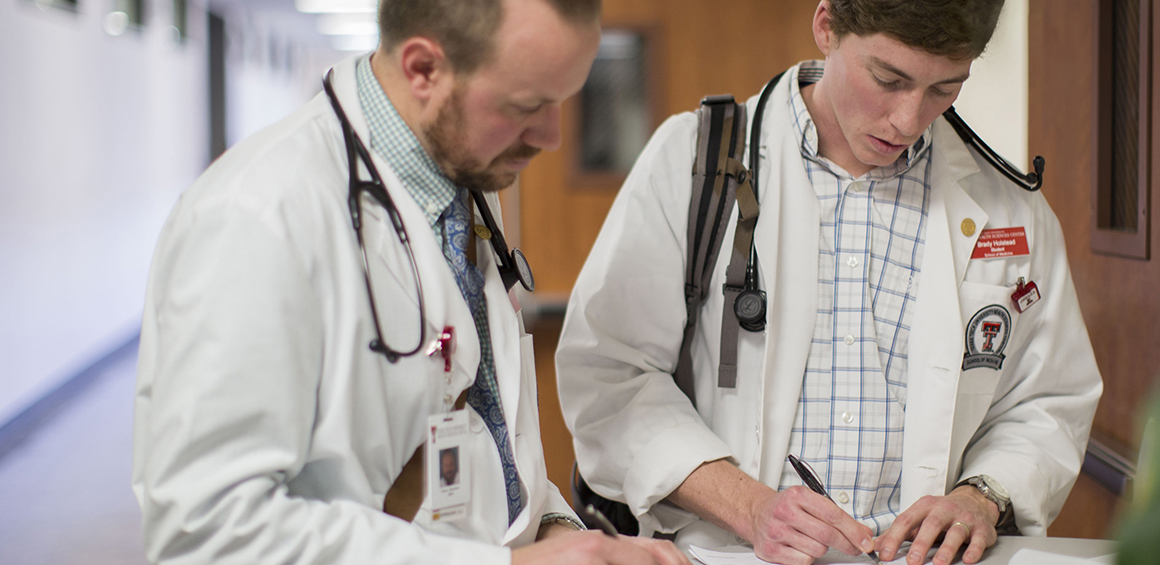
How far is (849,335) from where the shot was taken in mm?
1527

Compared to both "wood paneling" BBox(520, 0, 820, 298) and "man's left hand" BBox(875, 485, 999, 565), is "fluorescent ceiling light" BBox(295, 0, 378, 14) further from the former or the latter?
"man's left hand" BBox(875, 485, 999, 565)

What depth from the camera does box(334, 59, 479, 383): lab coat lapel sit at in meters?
1.02

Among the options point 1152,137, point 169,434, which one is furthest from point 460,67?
point 1152,137

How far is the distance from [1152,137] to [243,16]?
489 inches

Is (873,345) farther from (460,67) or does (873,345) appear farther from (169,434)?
(169,434)

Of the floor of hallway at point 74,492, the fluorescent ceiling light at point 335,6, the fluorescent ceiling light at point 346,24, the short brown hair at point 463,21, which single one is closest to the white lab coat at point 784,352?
the short brown hair at point 463,21

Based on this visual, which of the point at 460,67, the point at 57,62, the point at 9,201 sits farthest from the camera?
the point at 57,62

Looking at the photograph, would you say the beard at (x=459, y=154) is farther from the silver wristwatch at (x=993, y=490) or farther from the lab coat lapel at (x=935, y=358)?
the silver wristwatch at (x=993, y=490)

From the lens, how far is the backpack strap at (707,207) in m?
1.56

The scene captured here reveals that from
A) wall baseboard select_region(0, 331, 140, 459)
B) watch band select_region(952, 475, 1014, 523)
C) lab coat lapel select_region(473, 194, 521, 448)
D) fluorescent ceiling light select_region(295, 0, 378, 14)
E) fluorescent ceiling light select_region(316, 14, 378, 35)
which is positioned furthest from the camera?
fluorescent ceiling light select_region(316, 14, 378, 35)

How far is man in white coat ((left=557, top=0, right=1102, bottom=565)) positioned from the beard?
1.66 ft

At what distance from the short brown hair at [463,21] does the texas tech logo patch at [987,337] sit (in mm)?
964

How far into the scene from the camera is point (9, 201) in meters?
5.35

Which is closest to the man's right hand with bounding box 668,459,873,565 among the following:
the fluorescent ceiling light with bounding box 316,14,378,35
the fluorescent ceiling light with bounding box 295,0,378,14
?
the fluorescent ceiling light with bounding box 295,0,378,14
